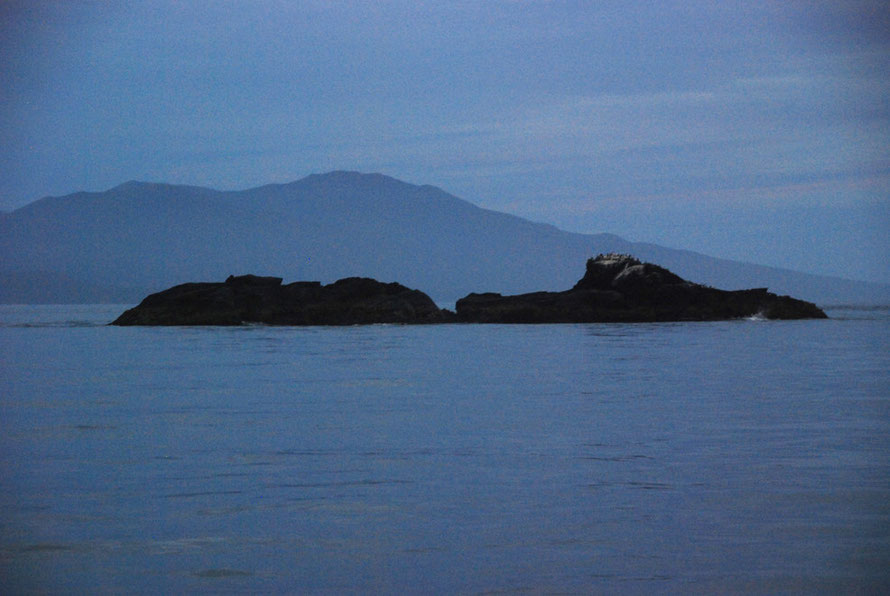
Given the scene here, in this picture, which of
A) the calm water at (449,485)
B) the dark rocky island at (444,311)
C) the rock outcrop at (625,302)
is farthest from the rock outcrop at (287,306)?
the calm water at (449,485)

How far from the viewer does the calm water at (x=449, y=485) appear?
30.1 ft

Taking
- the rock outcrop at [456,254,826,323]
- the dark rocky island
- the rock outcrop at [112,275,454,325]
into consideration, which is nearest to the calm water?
the rock outcrop at [112,275,454,325]

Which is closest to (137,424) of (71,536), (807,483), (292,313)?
(71,536)

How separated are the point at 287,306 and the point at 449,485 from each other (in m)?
66.3

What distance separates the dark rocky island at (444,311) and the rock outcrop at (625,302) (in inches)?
2.9

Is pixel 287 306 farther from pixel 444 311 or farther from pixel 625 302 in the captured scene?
pixel 625 302

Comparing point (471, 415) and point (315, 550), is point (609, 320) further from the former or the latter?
point (315, 550)

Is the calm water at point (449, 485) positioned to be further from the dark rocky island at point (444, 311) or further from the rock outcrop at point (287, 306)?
the dark rocky island at point (444, 311)

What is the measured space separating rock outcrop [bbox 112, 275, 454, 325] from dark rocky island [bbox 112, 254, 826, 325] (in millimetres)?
73

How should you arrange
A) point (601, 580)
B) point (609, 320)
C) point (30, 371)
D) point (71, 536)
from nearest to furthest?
point (601, 580) < point (71, 536) < point (30, 371) < point (609, 320)

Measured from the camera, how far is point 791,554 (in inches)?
376

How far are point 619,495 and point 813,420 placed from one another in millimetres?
8431

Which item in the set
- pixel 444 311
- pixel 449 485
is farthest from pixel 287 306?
pixel 449 485

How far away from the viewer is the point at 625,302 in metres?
78.1
